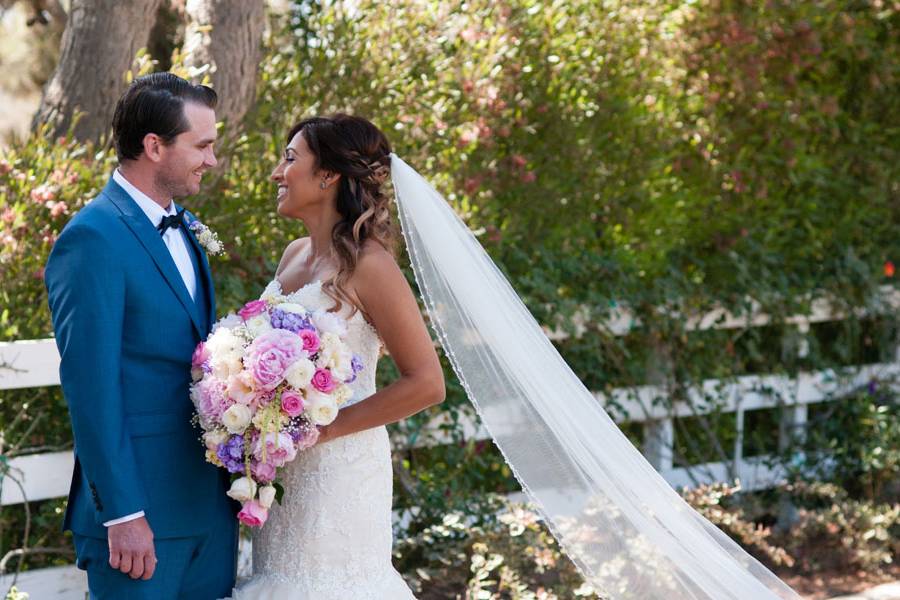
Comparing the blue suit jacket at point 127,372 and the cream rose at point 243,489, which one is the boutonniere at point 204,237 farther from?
the cream rose at point 243,489

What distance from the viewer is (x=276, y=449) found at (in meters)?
2.75

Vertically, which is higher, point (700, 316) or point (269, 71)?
point (269, 71)

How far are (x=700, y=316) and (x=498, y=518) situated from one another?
1843mm

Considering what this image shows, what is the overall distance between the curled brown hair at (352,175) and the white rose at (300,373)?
39 cm

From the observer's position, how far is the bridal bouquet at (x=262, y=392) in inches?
106

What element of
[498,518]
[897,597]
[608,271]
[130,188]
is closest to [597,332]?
[608,271]

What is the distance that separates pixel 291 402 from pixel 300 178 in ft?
2.37

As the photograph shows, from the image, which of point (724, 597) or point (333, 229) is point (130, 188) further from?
point (724, 597)

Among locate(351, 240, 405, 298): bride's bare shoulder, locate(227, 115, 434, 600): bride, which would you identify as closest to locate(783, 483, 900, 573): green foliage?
locate(227, 115, 434, 600): bride

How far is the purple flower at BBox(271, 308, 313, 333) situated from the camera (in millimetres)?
2822

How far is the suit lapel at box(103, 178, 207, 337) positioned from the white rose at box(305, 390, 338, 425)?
0.37 metres

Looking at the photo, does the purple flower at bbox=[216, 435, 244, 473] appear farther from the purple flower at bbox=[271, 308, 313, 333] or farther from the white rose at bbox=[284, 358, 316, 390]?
the purple flower at bbox=[271, 308, 313, 333]

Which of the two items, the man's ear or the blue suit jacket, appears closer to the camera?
the blue suit jacket

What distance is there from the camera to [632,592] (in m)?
3.38
